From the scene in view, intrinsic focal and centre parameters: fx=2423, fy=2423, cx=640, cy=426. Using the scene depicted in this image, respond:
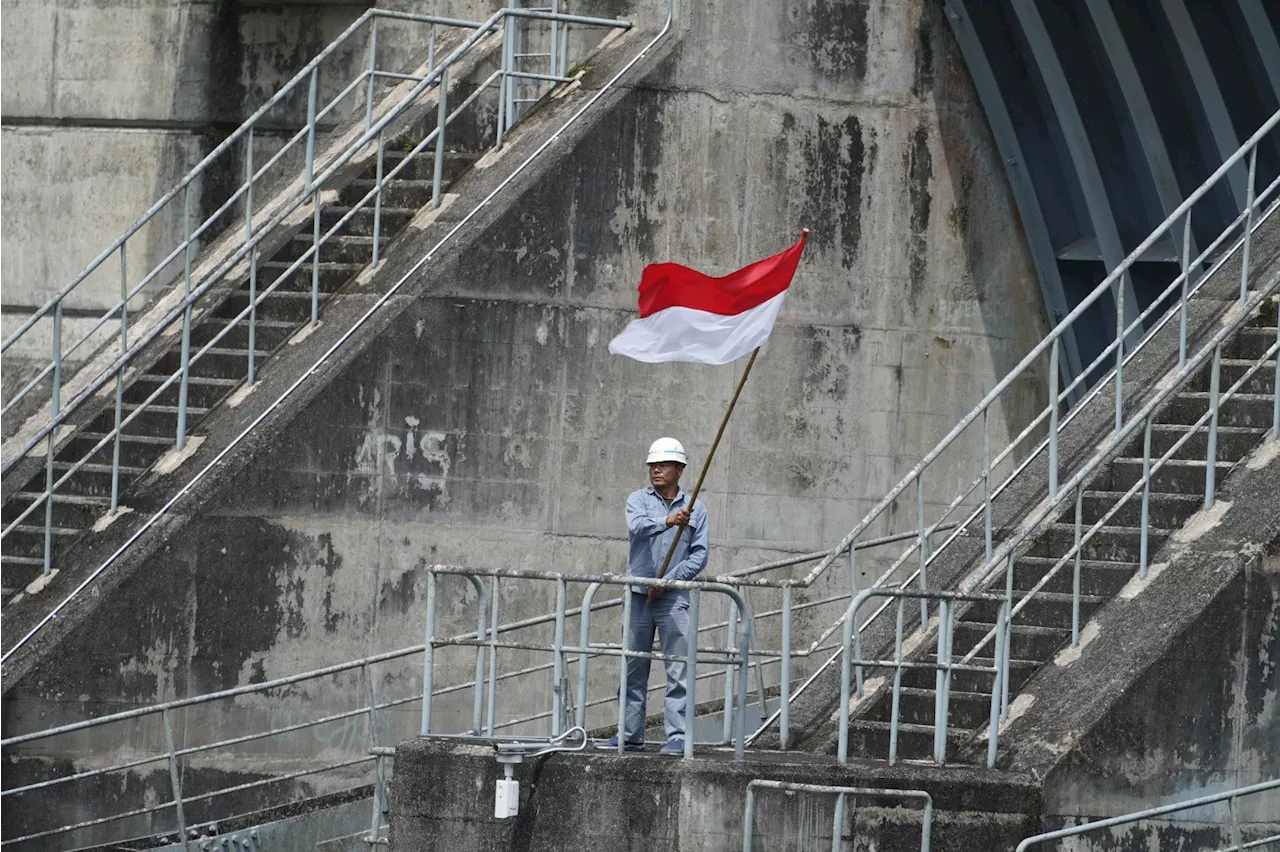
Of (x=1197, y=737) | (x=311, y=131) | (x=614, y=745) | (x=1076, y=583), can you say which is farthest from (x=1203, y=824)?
(x=311, y=131)

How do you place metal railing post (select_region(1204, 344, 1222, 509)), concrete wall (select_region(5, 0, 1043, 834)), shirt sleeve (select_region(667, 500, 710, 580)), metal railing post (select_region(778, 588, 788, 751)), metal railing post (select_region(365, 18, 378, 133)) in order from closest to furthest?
metal railing post (select_region(778, 588, 788, 751)) < shirt sleeve (select_region(667, 500, 710, 580)) < metal railing post (select_region(1204, 344, 1222, 509)) < concrete wall (select_region(5, 0, 1043, 834)) < metal railing post (select_region(365, 18, 378, 133))

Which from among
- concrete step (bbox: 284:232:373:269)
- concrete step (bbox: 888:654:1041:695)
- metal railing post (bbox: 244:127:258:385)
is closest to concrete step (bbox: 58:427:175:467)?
metal railing post (bbox: 244:127:258:385)

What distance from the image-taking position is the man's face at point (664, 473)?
12.1 metres

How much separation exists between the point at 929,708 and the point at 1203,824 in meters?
1.70

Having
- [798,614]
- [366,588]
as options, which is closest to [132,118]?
[366,588]

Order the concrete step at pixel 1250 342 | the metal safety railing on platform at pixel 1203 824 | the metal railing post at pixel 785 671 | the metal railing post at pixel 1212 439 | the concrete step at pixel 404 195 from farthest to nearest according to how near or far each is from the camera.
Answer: the concrete step at pixel 404 195
the concrete step at pixel 1250 342
the metal railing post at pixel 1212 439
the metal railing post at pixel 785 671
the metal safety railing on platform at pixel 1203 824

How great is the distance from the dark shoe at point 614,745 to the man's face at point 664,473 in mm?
1287

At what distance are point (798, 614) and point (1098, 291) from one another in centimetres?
453

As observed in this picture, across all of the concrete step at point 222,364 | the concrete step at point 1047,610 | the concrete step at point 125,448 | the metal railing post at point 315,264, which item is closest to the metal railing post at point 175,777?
the concrete step at point 125,448

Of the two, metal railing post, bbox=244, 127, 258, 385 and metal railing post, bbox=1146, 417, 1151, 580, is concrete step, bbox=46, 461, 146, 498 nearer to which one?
metal railing post, bbox=244, 127, 258, 385

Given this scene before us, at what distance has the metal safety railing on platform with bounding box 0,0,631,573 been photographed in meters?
16.2

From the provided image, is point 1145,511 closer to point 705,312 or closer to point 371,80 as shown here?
point 705,312

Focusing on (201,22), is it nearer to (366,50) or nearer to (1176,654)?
(366,50)

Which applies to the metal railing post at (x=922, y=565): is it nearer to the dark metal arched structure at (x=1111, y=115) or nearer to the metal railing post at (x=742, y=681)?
the metal railing post at (x=742, y=681)
